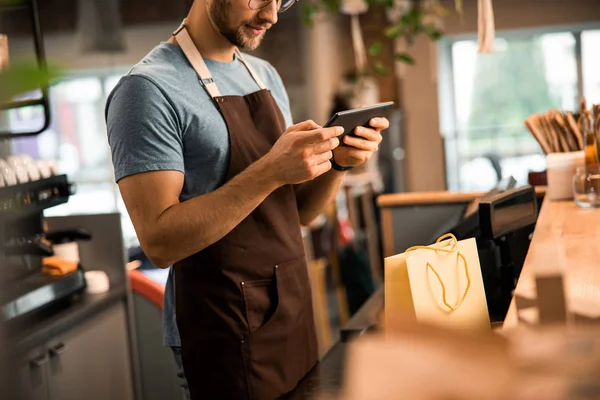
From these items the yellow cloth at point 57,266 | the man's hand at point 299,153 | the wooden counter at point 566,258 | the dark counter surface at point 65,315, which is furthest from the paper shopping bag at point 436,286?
the yellow cloth at point 57,266

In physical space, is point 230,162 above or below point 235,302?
above

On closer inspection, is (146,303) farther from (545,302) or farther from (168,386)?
(545,302)

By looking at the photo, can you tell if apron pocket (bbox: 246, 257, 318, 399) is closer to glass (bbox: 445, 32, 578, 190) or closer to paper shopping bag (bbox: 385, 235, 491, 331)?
paper shopping bag (bbox: 385, 235, 491, 331)

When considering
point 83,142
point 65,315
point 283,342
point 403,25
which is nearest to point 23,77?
point 283,342

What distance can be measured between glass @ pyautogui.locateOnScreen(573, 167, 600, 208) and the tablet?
0.72 m

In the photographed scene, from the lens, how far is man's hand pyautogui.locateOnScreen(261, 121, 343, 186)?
159 cm

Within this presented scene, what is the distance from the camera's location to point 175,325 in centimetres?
183

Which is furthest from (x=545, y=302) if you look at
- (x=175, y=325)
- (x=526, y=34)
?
(x=526, y=34)

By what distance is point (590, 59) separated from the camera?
351 inches

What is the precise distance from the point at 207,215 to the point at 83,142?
3.38 m

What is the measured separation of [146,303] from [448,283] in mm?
2047

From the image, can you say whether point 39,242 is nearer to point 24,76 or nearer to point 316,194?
point 316,194

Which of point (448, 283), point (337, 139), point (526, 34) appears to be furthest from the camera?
point (526, 34)

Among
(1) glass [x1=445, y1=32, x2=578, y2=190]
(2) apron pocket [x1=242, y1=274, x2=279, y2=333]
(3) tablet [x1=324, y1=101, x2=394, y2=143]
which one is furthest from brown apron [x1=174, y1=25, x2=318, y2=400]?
(1) glass [x1=445, y1=32, x2=578, y2=190]
